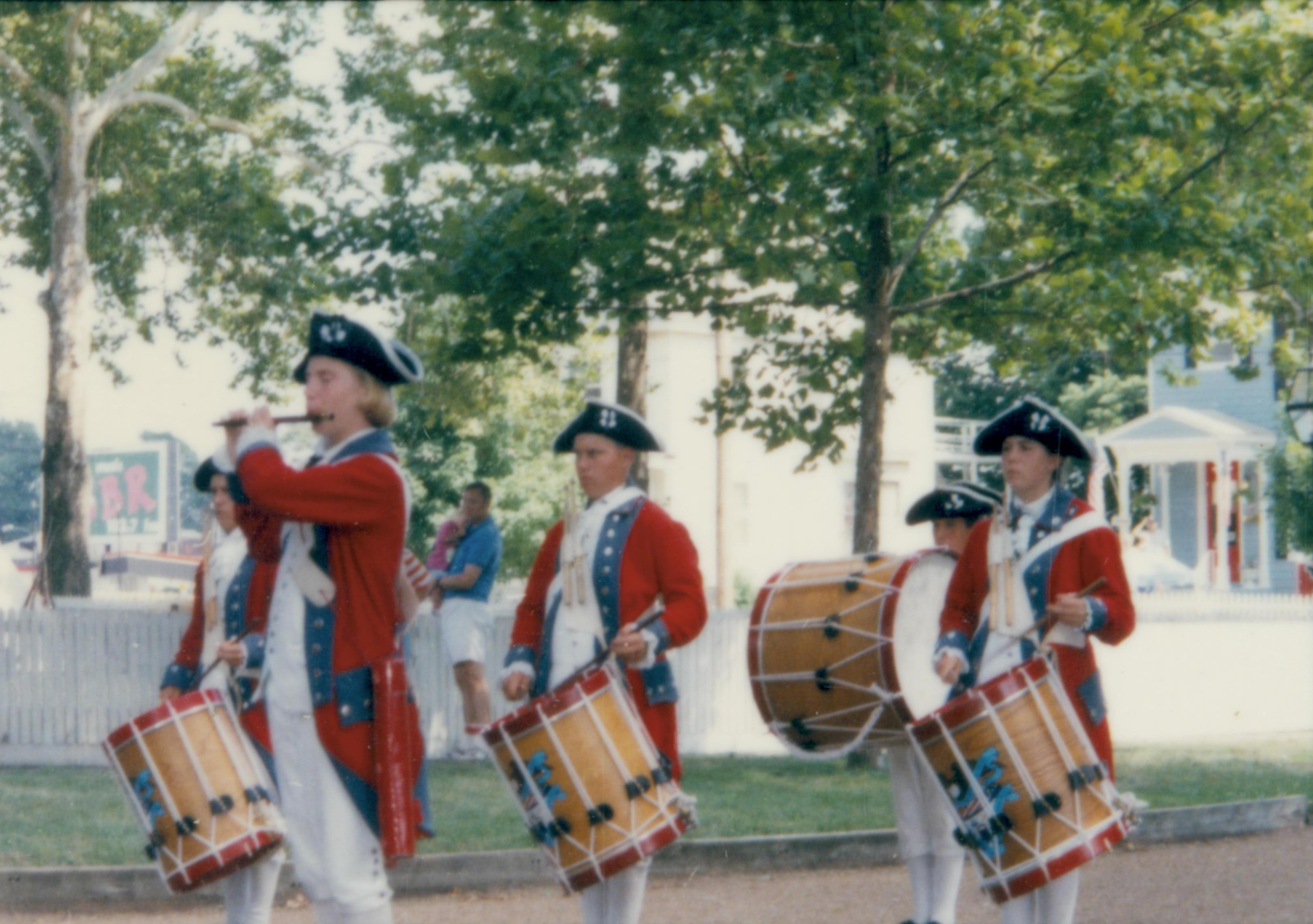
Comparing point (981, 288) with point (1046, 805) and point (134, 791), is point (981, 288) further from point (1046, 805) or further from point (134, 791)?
point (134, 791)

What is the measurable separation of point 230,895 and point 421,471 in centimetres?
2181

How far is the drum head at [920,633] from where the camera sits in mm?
7090

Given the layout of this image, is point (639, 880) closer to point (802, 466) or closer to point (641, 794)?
point (641, 794)

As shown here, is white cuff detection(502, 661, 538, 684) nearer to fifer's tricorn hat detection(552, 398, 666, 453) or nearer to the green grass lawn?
fifer's tricorn hat detection(552, 398, 666, 453)

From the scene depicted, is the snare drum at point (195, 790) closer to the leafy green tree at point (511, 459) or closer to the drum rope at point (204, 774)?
the drum rope at point (204, 774)

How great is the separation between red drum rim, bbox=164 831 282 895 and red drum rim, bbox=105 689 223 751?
1.56 feet

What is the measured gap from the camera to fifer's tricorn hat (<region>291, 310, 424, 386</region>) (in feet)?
14.7

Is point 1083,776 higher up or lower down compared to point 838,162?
lower down

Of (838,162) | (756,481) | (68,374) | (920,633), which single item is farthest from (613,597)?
(756,481)

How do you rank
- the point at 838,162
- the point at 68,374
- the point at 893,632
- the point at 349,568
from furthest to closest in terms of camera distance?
the point at 68,374, the point at 838,162, the point at 893,632, the point at 349,568

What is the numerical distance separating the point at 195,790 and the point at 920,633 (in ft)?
10.2

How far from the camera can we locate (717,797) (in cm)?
1103

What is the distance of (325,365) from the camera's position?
4.55 meters

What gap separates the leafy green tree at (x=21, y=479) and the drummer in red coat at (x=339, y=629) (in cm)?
1232
